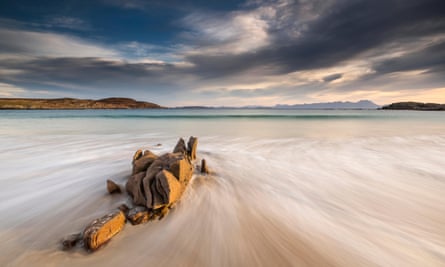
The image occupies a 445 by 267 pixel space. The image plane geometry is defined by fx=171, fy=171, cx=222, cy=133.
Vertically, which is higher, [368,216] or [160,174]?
[160,174]

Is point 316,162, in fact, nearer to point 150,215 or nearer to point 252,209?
point 252,209

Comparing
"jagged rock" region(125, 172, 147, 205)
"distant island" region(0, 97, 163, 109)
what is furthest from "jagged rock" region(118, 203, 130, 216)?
"distant island" region(0, 97, 163, 109)

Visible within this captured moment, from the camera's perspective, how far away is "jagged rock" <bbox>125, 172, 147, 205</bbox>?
9.18 feet

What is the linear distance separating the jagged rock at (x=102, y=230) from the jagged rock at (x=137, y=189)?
0.40 metres

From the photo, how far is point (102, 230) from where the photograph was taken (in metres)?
2.12

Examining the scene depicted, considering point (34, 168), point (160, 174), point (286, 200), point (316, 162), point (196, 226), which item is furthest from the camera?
point (316, 162)

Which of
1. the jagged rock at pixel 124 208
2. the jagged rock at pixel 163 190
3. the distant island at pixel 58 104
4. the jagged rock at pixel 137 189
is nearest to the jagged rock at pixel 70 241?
the jagged rock at pixel 124 208

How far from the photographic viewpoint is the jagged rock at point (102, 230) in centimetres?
202

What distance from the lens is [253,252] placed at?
6.96 ft

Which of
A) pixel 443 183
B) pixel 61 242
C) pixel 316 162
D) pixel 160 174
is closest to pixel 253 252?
pixel 160 174

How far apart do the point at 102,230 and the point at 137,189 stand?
827mm

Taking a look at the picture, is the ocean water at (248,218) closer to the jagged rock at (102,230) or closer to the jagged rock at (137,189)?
the jagged rock at (102,230)

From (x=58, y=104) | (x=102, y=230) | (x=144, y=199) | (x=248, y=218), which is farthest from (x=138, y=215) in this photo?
(x=58, y=104)

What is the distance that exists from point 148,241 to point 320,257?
216 cm
